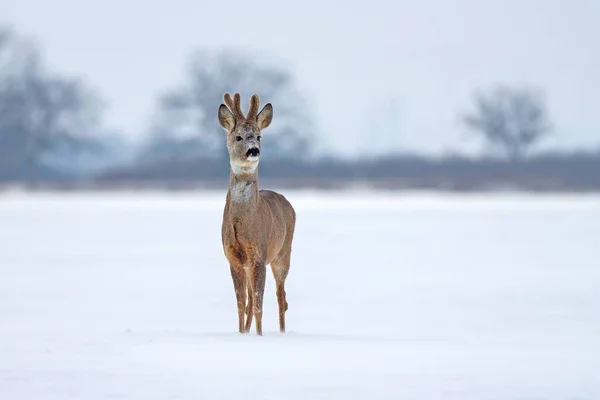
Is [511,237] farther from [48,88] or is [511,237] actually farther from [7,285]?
[48,88]

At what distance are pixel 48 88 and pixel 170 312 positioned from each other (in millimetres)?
74325

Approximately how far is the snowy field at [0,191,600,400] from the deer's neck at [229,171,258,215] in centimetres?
109

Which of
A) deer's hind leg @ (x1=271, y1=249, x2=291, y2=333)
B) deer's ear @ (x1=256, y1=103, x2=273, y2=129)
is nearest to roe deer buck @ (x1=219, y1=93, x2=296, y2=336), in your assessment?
deer's ear @ (x1=256, y1=103, x2=273, y2=129)

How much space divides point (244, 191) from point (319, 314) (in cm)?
437

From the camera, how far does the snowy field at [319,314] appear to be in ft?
26.5

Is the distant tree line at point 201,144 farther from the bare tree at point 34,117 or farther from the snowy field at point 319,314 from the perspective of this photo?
the snowy field at point 319,314

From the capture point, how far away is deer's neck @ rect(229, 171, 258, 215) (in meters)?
10.4

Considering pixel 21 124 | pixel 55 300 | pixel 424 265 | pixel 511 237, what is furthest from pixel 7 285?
pixel 21 124

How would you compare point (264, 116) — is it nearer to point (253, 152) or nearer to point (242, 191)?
point (253, 152)

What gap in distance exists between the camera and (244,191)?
10430mm

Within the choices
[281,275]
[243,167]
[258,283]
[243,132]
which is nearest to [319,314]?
[281,275]

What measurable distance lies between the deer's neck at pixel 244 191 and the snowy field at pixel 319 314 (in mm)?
1086

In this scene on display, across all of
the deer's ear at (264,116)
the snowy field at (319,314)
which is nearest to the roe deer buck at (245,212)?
the deer's ear at (264,116)

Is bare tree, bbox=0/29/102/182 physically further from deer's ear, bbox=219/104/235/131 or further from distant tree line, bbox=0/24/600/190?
deer's ear, bbox=219/104/235/131
